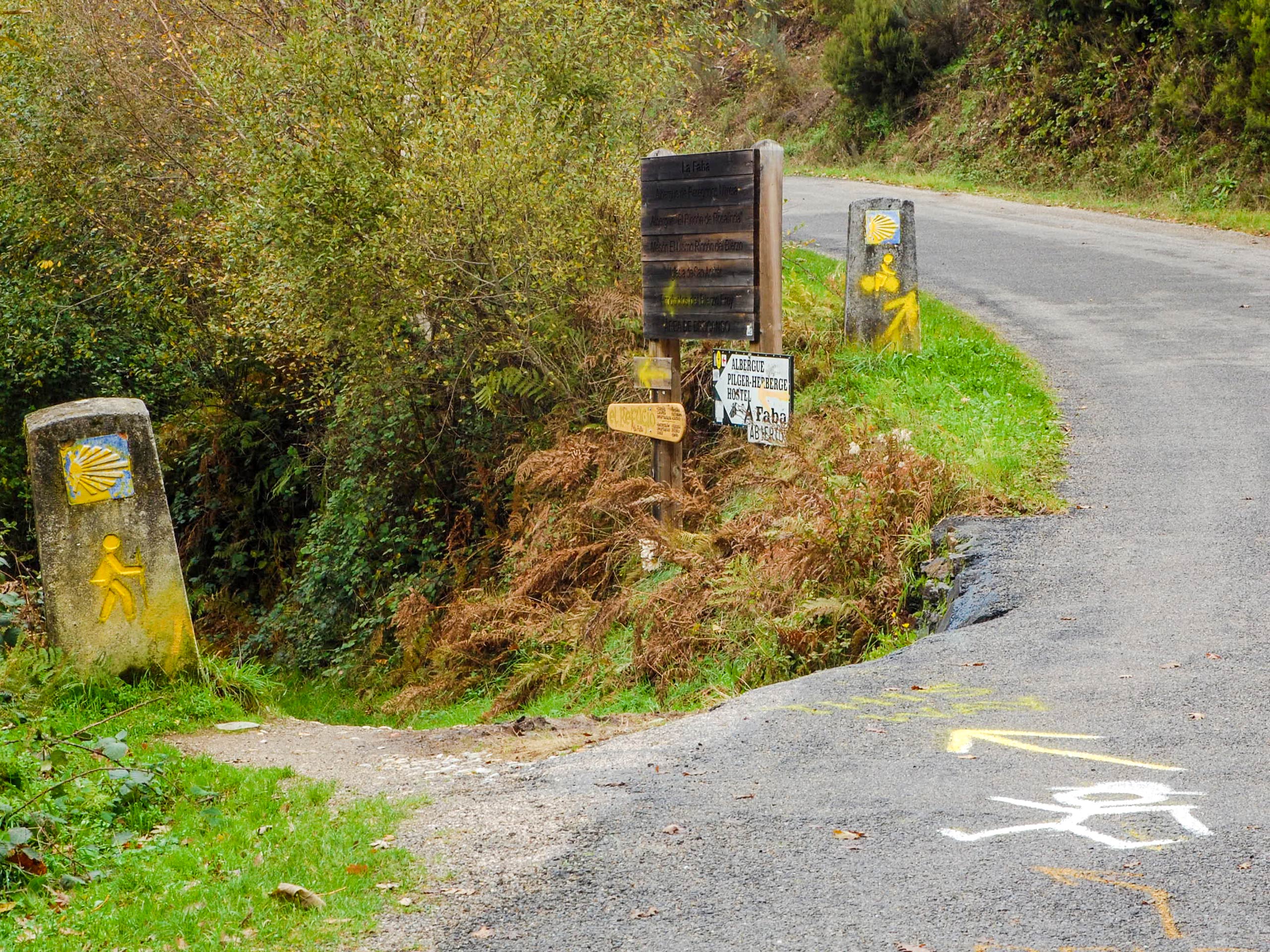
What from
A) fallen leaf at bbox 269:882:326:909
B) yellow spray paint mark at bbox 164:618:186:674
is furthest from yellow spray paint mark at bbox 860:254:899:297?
fallen leaf at bbox 269:882:326:909

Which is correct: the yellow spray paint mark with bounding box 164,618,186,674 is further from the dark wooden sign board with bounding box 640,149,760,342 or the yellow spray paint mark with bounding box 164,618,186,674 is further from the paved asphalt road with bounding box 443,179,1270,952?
the dark wooden sign board with bounding box 640,149,760,342

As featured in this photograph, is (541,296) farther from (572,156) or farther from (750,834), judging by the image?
(750,834)

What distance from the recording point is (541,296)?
10.4 metres

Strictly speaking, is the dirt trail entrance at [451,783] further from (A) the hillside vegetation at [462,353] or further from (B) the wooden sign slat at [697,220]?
(B) the wooden sign slat at [697,220]

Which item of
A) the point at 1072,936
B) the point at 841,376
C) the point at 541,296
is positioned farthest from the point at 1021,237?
the point at 1072,936

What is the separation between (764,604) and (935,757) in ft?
8.80

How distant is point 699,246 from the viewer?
8.79 m

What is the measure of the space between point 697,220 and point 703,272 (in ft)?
1.18

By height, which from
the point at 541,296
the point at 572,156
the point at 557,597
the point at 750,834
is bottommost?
the point at 557,597

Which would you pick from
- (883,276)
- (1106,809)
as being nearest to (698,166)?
(883,276)

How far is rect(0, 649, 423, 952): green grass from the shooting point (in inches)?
159

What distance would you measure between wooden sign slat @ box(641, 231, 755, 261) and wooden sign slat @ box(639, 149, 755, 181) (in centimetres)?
40

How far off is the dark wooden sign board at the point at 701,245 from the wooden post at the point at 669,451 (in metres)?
0.12

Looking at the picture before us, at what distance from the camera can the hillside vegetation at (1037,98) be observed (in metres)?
19.0
